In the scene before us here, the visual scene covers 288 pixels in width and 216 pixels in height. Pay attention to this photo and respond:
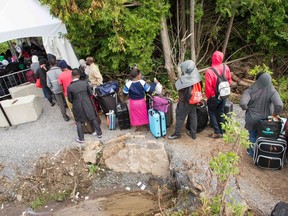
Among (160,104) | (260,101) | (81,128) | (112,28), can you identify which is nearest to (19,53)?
(112,28)

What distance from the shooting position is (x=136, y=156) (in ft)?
→ 19.1

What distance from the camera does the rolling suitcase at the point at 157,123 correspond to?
5984 mm

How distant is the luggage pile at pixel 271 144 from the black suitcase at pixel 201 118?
1.41 m

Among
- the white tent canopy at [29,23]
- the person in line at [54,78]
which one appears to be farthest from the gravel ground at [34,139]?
the white tent canopy at [29,23]

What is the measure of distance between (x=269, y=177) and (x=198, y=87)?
7.13 ft

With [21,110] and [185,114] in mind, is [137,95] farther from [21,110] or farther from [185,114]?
[21,110]

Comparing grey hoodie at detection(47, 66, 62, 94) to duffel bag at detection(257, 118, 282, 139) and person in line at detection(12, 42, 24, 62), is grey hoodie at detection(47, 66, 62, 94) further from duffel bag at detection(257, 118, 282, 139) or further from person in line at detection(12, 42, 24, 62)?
person in line at detection(12, 42, 24, 62)

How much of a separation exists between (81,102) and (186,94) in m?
2.36

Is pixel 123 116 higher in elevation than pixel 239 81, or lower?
higher

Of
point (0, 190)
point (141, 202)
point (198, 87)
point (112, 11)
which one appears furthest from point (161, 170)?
point (112, 11)

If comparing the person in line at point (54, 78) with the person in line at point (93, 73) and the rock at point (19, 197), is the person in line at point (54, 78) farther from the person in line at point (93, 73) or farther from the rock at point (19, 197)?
the rock at point (19, 197)

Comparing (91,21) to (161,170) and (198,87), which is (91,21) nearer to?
(198,87)

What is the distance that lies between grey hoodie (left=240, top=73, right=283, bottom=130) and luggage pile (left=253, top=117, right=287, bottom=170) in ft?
0.48

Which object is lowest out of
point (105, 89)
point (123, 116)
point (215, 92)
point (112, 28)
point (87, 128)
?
point (87, 128)
